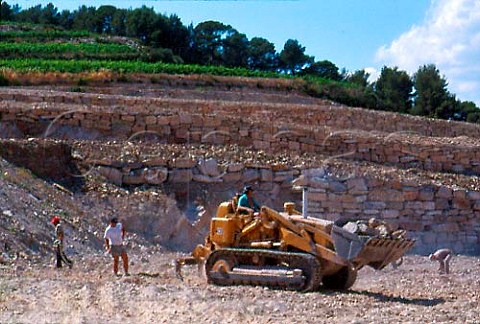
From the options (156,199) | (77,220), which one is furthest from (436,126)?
(77,220)

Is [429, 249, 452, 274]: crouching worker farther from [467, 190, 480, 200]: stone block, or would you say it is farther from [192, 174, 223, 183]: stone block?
[192, 174, 223, 183]: stone block

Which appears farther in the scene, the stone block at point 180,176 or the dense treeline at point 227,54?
the dense treeline at point 227,54

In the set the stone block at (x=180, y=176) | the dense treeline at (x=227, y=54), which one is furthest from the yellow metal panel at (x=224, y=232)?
the dense treeline at (x=227, y=54)

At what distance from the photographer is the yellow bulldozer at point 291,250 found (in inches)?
526

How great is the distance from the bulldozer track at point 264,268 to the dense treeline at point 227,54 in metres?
33.4

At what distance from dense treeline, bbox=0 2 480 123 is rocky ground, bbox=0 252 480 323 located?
109ft

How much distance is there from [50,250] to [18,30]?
170 ft

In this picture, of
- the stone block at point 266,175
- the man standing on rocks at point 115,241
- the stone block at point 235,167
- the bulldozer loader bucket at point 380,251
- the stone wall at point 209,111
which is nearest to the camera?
the bulldozer loader bucket at point 380,251

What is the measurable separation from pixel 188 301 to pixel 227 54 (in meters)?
61.9

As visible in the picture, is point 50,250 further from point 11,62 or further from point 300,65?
point 300,65

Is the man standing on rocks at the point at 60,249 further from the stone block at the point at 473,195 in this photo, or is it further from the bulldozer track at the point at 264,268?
the stone block at the point at 473,195

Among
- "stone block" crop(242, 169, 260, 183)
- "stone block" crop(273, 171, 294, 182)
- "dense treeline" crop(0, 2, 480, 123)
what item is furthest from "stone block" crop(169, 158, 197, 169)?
"dense treeline" crop(0, 2, 480, 123)

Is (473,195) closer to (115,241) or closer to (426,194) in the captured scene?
(426,194)

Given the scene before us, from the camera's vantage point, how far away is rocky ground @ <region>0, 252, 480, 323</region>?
35.8 feet
